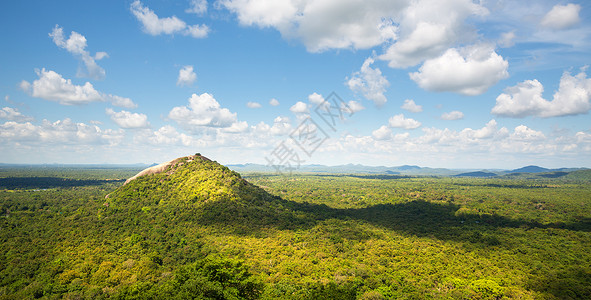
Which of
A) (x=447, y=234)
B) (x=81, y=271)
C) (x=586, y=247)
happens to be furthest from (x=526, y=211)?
(x=81, y=271)

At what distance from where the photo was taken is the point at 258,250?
5962 centimetres

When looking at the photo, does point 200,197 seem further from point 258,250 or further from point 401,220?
point 401,220

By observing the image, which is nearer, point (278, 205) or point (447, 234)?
point (447, 234)

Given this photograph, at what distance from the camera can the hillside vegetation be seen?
40906 millimetres

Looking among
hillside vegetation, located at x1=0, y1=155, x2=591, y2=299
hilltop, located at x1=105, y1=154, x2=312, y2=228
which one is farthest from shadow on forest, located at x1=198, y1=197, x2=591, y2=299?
hilltop, located at x1=105, y1=154, x2=312, y2=228

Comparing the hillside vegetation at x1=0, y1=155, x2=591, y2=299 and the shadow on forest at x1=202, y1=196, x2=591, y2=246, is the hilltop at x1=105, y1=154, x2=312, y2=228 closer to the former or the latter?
the shadow on forest at x1=202, y1=196, x2=591, y2=246

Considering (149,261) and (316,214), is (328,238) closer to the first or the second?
(316,214)

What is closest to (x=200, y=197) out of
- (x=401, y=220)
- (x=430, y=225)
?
(x=401, y=220)

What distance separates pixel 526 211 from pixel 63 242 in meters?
→ 168

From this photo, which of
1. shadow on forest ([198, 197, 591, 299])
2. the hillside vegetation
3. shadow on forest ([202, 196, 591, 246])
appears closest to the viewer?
the hillside vegetation

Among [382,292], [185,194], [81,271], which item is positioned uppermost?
[185,194]

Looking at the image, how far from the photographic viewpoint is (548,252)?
64.1 metres

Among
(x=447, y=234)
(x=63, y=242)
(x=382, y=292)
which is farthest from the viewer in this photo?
(x=447, y=234)

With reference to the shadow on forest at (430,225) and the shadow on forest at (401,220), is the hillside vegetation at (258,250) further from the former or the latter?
the shadow on forest at (401,220)
